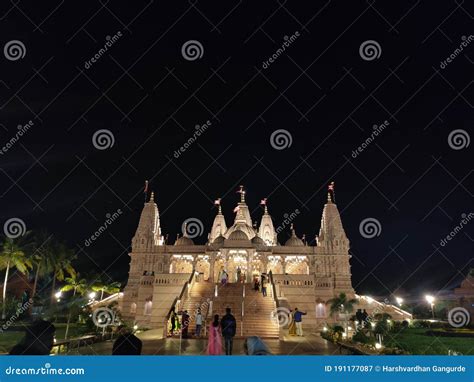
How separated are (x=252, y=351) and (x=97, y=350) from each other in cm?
936

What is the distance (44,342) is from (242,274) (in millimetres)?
34479

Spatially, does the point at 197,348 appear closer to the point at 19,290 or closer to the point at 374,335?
the point at 374,335

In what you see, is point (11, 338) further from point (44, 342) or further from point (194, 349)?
point (44, 342)

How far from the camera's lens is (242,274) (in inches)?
1576

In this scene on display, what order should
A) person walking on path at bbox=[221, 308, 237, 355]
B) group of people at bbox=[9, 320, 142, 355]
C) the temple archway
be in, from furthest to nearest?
the temple archway
person walking on path at bbox=[221, 308, 237, 355]
group of people at bbox=[9, 320, 142, 355]

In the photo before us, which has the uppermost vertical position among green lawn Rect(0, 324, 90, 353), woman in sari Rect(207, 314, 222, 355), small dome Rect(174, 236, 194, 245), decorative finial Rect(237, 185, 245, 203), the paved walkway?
decorative finial Rect(237, 185, 245, 203)

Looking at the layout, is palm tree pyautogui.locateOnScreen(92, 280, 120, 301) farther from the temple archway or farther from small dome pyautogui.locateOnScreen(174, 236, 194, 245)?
small dome pyautogui.locateOnScreen(174, 236, 194, 245)

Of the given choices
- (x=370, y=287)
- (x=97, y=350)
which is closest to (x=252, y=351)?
(x=97, y=350)

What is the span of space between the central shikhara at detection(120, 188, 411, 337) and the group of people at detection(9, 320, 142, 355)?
15.5m

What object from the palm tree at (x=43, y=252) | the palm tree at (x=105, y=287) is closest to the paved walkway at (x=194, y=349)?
the palm tree at (x=43, y=252)

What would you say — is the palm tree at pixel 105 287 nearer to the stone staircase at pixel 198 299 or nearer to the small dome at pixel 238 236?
the stone staircase at pixel 198 299

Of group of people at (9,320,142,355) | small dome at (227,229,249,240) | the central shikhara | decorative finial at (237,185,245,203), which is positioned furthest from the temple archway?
group of people at (9,320,142,355)

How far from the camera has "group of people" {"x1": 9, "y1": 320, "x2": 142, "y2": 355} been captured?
5.97m
